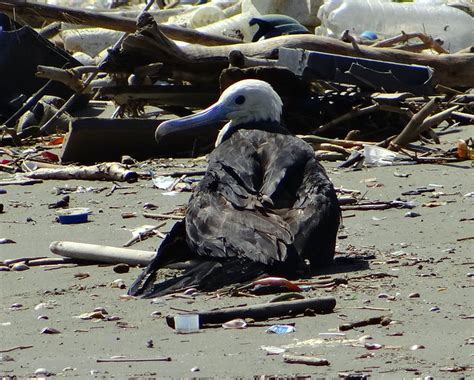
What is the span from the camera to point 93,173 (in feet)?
31.3

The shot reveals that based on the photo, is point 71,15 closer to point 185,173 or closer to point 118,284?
point 185,173

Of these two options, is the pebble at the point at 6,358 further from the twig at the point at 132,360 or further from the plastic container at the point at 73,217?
the plastic container at the point at 73,217

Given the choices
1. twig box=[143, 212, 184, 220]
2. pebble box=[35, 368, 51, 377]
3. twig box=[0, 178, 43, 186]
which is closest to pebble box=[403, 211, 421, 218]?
twig box=[143, 212, 184, 220]

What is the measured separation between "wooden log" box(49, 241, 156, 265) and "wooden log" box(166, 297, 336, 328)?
1.24m

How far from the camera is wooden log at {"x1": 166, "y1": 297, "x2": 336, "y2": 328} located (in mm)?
5023

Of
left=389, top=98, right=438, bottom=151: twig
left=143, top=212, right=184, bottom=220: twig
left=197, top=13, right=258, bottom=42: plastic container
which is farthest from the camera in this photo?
left=197, top=13, right=258, bottom=42: plastic container

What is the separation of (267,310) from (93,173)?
15.2 feet

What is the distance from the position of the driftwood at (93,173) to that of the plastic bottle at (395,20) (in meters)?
6.76

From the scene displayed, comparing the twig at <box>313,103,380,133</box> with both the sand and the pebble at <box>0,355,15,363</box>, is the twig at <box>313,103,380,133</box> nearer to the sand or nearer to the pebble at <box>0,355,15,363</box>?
the sand

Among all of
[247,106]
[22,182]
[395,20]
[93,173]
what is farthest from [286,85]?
[395,20]

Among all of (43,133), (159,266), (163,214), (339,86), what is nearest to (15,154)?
(43,133)

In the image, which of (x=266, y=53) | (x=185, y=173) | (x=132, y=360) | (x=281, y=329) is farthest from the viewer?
(x=266, y=53)

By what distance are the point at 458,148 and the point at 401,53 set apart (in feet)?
6.58

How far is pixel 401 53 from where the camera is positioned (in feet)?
37.2
